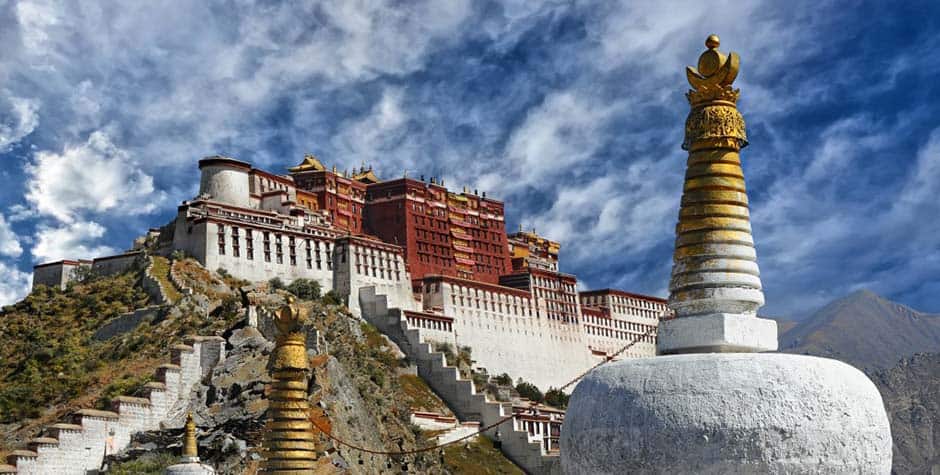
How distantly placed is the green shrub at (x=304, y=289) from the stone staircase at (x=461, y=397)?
386 centimetres

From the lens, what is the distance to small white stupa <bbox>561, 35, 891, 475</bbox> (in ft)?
37.6

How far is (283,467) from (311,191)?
6644cm

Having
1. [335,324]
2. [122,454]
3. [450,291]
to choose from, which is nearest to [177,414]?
[122,454]

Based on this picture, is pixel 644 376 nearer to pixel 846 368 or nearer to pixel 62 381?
pixel 846 368

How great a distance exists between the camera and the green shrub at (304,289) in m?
72.8

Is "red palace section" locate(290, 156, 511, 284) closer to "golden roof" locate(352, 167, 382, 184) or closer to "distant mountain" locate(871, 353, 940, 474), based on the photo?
"golden roof" locate(352, 167, 382, 184)

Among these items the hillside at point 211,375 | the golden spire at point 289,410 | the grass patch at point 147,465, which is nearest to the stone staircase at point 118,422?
the hillside at point 211,375

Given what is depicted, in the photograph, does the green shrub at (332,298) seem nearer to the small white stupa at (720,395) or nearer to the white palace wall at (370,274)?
the white palace wall at (370,274)

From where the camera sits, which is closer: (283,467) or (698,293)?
(698,293)

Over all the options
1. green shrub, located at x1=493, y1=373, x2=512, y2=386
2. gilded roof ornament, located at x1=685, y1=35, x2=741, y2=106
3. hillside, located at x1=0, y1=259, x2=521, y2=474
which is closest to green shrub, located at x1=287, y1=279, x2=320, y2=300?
hillside, located at x1=0, y1=259, x2=521, y2=474

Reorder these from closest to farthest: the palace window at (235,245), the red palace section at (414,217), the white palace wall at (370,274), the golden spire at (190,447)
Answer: the golden spire at (190,447)
the palace window at (235,245)
the white palace wall at (370,274)
the red palace section at (414,217)

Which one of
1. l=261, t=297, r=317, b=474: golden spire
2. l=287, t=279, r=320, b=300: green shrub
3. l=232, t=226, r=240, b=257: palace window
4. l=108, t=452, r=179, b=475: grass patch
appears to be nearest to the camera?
l=261, t=297, r=317, b=474: golden spire

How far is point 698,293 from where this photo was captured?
1328 centimetres

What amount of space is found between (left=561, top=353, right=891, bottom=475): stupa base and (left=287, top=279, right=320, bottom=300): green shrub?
61347mm
